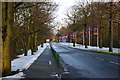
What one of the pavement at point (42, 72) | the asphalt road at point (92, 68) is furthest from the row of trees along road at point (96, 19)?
the pavement at point (42, 72)

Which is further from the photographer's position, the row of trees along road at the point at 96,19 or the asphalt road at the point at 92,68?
the row of trees along road at the point at 96,19

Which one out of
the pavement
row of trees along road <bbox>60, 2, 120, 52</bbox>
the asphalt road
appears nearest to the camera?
the pavement

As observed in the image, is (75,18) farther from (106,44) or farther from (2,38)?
(2,38)

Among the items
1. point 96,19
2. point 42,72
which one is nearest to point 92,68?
point 42,72

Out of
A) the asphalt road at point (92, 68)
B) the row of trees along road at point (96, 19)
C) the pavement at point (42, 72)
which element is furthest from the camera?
the row of trees along road at point (96, 19)

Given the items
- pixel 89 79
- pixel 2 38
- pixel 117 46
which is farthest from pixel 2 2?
pixel 117 46

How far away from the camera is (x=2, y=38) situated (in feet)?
44.4

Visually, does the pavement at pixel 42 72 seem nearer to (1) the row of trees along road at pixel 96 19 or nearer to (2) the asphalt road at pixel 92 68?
(2) the asphalt road at pixel 92 68

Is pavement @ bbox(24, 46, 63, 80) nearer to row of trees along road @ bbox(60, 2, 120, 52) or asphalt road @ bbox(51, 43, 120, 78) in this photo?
asphalt road @ bbox(51, 43, 120, 78)

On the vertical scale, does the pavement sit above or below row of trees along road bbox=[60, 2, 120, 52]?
below

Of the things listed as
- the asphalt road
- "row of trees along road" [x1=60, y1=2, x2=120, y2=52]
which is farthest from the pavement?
"row of trees along road" [x1=60, y1=2, x2=120, y2=52]

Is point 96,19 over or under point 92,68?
over

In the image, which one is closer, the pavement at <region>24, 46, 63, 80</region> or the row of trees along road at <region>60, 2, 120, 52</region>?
the pavement at <region>24, 46, 63, 80</region>

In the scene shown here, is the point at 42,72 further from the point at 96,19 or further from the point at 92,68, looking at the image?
the point at 96,19
